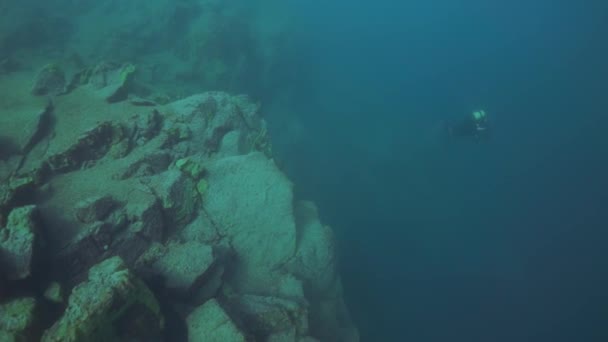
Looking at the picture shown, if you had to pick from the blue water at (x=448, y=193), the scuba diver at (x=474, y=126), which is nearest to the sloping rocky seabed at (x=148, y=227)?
the blue water at (x=448, y=193)

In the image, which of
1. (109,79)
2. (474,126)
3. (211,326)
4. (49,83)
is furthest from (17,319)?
(474,126)

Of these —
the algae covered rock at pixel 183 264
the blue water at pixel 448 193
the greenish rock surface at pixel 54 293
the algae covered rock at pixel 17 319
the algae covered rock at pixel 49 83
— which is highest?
the algae covered rock at pixel 49 83

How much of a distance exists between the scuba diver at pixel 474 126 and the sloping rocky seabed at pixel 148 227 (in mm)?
8686

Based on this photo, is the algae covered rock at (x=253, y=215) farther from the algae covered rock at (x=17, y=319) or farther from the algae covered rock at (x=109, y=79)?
the algae covered rock at (x=109, y=79)

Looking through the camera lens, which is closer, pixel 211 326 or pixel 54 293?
pixel 54 293

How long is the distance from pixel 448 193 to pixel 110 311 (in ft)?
72.6

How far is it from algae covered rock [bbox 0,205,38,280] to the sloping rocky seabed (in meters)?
0.01

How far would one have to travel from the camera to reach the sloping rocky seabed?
4.51 metres

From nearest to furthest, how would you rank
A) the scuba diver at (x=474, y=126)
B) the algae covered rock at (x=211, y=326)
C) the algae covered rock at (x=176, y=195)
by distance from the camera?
the algae covered rock at (x=211, y=326) < the algae covered rock at (x=176, y=195) < the scuba diver at (x=474, y=126)

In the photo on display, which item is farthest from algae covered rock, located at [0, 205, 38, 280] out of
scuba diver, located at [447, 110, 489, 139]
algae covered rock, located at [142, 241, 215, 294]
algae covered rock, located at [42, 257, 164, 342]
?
scuba diver, located at [447, 110, 489, 139]

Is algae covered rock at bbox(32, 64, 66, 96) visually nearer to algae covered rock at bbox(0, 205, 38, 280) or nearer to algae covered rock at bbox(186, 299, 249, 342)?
algae covered rock at bbox(0, 205, 38, 280)

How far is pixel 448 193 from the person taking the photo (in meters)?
23.2

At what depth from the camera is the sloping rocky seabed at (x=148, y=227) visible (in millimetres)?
4512

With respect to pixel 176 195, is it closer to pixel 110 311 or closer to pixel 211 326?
pixel 211 326
